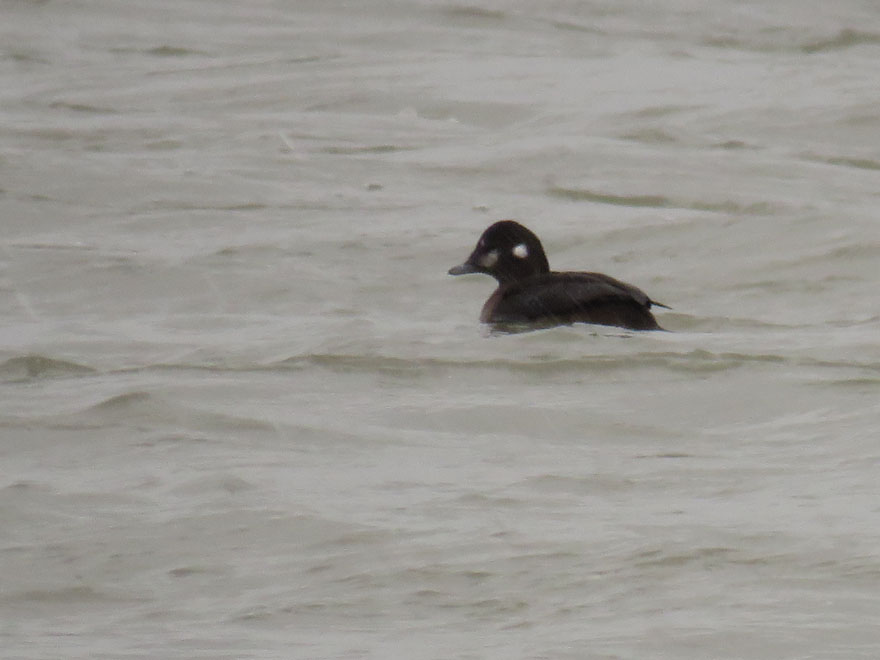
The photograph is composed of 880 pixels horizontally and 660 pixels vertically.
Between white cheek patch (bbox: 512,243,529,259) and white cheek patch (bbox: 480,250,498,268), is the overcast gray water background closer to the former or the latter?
white cheek patch (bbox: 480,250,498,268)

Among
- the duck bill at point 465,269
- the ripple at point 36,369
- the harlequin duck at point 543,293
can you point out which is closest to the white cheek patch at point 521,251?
the harlequin duck at point 543,293

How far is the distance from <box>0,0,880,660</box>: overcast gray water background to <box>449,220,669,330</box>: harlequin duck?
0.12 meters

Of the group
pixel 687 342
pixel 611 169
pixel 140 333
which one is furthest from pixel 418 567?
pixel 611 169

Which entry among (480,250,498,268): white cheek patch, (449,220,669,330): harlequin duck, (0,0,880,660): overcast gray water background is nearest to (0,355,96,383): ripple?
(0,0,880,660): overcast gray water background

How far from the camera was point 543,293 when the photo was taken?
9.67 meters

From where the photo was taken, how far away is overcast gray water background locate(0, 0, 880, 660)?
19.4 ft

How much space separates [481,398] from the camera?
28.6ft

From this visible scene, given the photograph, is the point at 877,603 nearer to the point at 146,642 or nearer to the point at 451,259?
the point at 146,642

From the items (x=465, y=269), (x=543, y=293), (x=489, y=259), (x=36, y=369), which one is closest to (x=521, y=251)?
(x=489, y=259)

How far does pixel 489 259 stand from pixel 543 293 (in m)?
0.87

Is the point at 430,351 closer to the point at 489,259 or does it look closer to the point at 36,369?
the point at 489,259

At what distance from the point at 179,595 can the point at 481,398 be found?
2.89 metres

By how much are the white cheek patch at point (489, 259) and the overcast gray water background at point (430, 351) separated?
0.37 meters

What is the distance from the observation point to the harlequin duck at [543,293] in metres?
9.44
